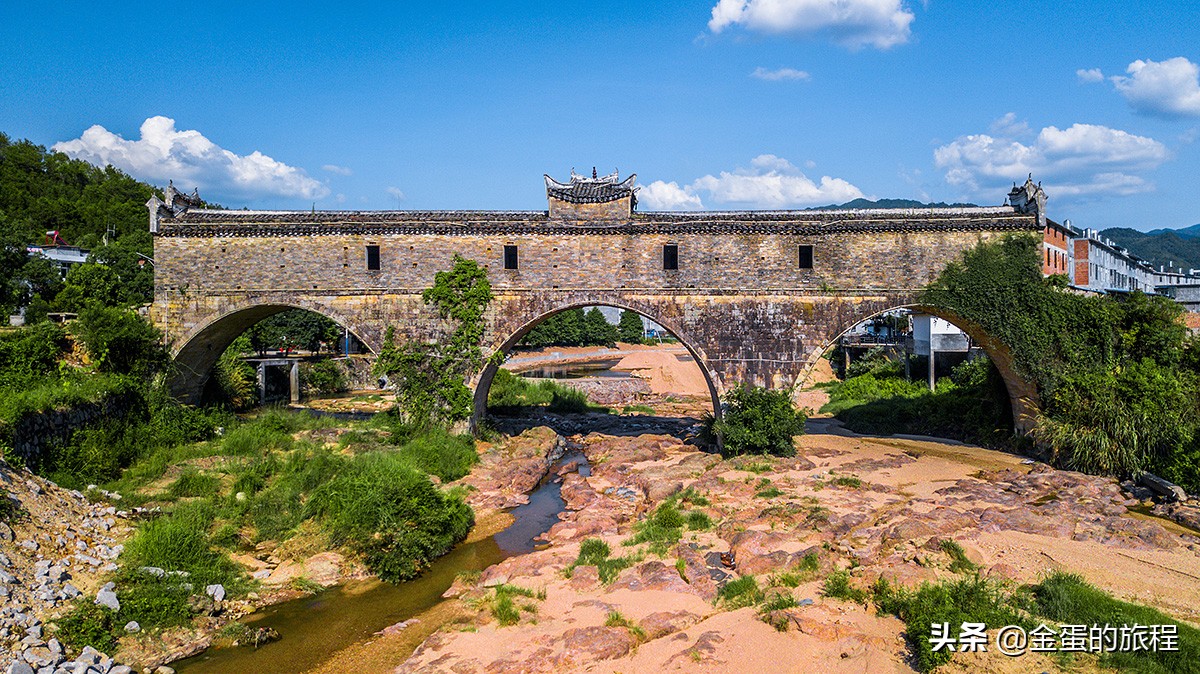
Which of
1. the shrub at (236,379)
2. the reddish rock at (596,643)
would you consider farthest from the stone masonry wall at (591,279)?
the reddish rock at (596,643)

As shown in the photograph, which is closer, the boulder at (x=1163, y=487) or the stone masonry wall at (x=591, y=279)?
the boulder at (x=1163, y=487)

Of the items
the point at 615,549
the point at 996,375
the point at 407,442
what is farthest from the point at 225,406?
the point at 996,375

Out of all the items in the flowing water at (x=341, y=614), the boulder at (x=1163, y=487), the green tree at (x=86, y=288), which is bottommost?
the flowing water at (x=341, y=614)

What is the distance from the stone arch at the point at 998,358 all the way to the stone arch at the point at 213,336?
50.0 ft

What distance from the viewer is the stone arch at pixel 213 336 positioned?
75.9 ft

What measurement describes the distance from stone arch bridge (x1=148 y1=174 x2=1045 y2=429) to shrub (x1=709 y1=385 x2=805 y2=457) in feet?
2.87

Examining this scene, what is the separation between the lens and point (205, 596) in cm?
1157

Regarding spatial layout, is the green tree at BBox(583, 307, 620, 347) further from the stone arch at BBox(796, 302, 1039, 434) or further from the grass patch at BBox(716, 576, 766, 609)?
the grass patch at BBox(716, 576, 766, 609)

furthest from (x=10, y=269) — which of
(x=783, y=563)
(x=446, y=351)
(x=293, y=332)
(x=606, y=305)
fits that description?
(x=783, y=563)

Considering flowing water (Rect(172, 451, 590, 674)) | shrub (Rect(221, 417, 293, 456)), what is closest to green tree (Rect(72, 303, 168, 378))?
shrub (Rect(221, 417, 293, 456))

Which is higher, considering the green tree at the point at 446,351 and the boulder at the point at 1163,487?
the green tree at the point at 446,351

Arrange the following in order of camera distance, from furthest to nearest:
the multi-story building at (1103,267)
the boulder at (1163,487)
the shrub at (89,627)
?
the multi-story building at (1103,267), the boulder at (1163,487), the shrub at (89,627)

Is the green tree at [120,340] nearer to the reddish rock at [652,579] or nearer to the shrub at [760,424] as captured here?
the reddish rock at [652,579]

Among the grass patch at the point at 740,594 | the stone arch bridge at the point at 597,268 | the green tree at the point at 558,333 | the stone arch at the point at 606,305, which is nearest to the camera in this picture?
the grass patch at the point at 740,594
